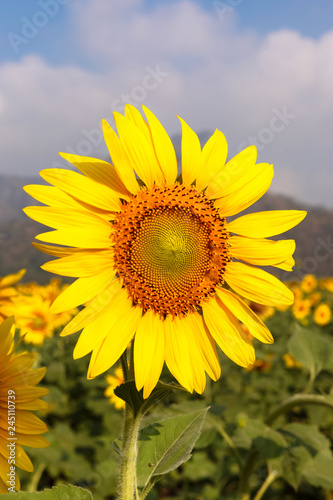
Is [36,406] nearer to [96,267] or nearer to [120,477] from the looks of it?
[120,477]

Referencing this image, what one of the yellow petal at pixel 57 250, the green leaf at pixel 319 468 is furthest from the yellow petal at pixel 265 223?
the green leaf at pixel 319 468

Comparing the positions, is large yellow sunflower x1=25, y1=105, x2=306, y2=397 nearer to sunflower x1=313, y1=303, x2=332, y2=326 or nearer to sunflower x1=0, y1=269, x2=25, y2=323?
sunflower x1=0, y1=269, x2=25, y2=323

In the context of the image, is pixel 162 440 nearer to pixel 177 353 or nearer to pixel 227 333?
pixel 177 353

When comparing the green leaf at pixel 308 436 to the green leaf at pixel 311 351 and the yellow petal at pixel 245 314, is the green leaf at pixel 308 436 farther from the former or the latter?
the yellow petal at pixel 245 314

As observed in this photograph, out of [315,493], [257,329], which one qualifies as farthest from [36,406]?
[315,493]

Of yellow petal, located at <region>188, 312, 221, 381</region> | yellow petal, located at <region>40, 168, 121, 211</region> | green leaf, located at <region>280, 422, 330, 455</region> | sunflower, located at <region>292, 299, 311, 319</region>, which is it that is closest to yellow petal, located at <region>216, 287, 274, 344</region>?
yellow petal, located at <region>188, 312, 221, 381</region>
